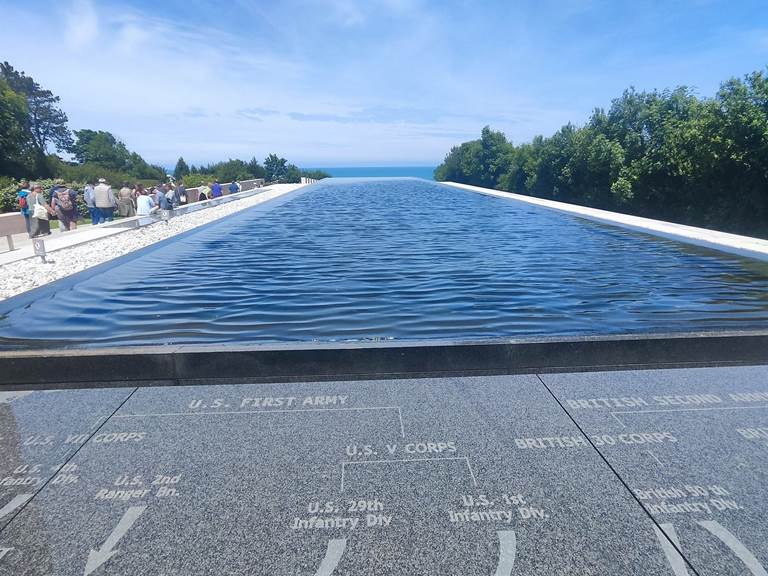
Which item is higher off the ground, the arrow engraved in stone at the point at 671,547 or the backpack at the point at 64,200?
the backpack at the point at 64,200

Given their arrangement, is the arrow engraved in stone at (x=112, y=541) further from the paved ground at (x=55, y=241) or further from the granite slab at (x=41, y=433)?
the paved ground at (x=55, y=241)

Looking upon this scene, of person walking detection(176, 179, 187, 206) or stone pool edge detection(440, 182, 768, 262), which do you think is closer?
stone pool edge detection(440, 182, 768, 262)

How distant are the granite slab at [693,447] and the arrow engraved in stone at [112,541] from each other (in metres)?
2.38

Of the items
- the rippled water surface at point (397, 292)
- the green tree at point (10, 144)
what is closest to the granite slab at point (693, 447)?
the rippled water surface at point (397, 292)

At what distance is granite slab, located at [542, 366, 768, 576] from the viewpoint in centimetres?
226

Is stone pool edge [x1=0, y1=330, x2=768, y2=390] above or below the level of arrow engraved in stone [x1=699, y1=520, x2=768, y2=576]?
above

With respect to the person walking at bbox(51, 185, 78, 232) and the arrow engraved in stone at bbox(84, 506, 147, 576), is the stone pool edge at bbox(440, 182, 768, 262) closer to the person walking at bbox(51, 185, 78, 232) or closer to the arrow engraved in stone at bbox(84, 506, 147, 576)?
the arrow engraved in stone at bbox(84, 506, 147, 576)

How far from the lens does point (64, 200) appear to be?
13.4 meters

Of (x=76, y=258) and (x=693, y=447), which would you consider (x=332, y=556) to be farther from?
(x=76, y=258)

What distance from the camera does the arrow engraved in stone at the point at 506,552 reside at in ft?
6.99

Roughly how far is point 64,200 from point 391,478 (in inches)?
550

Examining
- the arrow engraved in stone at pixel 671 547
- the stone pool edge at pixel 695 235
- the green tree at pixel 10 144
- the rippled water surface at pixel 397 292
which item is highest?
the green tree at pixel 10 144

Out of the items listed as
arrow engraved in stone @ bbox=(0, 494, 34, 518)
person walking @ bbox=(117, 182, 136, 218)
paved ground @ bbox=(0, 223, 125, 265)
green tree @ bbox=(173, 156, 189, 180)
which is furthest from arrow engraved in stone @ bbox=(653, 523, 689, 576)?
green tree @ bbox=(173, 156, 189, 180)

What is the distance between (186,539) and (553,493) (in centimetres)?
174
